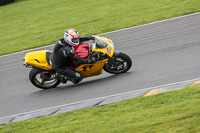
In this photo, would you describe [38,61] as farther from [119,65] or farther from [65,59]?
[119,65]

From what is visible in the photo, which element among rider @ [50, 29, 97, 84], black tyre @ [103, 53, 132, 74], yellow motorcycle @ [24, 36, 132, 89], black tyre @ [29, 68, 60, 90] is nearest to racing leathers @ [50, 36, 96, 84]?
rider @ [50, 29, 97, 84]

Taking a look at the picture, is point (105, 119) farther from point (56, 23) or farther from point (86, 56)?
point (56, 23)

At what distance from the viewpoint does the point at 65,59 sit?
9070 millimetres

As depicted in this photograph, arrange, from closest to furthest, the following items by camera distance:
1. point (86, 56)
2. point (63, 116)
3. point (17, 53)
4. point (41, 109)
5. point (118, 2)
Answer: point (63, 116), point (41, 109), point (86, 56), point (17, 53), point (118, 2)

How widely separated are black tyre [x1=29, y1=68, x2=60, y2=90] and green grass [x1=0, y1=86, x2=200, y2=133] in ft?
7.18

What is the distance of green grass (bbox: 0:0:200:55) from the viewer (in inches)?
613

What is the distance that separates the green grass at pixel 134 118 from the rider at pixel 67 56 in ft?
6.02

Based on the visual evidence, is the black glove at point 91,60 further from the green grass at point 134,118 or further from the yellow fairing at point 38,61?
the green grass at point 134,118

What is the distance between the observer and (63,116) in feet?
24.2

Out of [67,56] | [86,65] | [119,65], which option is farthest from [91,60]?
[119,65]

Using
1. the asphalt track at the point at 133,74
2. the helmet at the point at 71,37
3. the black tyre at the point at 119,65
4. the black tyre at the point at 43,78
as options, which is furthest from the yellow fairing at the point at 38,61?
the black tyre at the point at 119,65

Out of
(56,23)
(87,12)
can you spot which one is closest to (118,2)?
(87,12)

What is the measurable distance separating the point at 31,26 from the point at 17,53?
4807 mm

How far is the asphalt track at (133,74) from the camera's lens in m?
8.74
